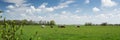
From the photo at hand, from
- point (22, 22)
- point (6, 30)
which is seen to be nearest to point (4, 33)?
point (6, 30)

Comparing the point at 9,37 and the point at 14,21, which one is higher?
the point at 14,21

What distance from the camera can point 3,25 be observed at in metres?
3.46

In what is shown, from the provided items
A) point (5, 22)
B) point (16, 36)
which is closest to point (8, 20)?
point (5, 22)

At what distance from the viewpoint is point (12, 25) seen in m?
3.53

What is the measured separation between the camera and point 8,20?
3.56 metres

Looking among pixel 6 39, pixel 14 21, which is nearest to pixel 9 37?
pixel 6 39

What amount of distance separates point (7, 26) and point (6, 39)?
0.68 feet

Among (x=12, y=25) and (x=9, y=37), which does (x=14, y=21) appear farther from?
(x=9, y=37)

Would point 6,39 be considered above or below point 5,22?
below

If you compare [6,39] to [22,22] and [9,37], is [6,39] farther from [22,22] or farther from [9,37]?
[22,22]

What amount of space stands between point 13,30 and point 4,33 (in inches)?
5.8

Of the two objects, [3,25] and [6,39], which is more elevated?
[3,25]

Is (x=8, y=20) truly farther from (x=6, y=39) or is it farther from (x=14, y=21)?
(x=6, y=39)

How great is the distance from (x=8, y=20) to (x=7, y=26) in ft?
0.49
